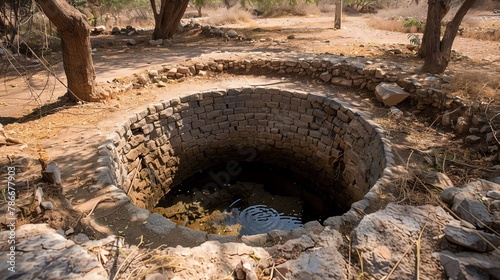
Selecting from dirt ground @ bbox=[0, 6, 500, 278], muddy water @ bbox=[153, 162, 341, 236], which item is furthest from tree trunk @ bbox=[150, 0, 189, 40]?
muddy water @ bbox=[153, 162, 341, 236]

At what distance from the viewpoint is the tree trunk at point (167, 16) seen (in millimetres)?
11203

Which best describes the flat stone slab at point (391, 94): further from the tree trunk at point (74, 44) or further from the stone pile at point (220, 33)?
the stone pile at point (220, 33)

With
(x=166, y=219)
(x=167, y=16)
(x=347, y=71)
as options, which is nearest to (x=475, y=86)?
(x=347, y=71)

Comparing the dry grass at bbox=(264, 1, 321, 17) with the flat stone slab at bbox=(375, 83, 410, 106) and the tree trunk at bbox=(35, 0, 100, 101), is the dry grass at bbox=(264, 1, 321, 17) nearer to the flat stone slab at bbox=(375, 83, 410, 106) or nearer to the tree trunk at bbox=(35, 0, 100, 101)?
the flat stone slab at bbox=(375, 83, 410, 106)

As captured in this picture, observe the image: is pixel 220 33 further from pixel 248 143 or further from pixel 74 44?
pixel 74 44

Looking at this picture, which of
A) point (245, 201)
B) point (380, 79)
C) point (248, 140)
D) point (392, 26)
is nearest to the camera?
point (245, 201)

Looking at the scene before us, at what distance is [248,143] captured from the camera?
7895 millimetres

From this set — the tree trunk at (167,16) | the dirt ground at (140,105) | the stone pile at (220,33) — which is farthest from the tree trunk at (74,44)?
the stone pile at (220,33)

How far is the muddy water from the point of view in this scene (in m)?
6.12

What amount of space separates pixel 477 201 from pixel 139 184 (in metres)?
5.20

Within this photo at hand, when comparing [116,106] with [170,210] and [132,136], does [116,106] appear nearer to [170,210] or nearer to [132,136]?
[132,136]

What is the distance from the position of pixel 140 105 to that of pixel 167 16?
19.6 feet

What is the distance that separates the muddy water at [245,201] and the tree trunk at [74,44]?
8.73 feet

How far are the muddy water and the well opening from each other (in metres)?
0.05
